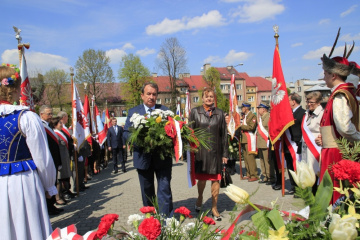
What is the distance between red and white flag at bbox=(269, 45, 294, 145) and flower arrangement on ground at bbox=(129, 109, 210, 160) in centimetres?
315

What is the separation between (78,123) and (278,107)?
5.59 meters

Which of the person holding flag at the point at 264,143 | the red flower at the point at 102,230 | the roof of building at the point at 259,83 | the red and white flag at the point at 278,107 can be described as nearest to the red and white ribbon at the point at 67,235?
the red flower at the point at 102,230

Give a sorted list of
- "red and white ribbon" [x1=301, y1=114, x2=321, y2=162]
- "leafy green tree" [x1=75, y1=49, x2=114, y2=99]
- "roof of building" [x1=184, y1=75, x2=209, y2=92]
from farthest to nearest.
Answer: "roof of building" [x1=184, y1=75, x2=209, y2=92] → "leafy green tree" [x1=75, y1=49, x2=114, y2=99] → "red and white ribbon" [x1=301, y1=114, x2=321, y2=162]

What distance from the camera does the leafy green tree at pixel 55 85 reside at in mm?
48569

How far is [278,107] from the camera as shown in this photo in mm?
6406

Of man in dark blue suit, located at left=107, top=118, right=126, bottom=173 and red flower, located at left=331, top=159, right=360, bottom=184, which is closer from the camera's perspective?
red flower, located at left=331, top=159, right=360, bottom=184

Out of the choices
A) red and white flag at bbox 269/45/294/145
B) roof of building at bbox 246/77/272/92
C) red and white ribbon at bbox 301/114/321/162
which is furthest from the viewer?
roof of building at bbox 246/77/272/92

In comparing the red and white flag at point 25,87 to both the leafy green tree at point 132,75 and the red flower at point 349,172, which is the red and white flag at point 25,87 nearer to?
the red flower at point 349,172

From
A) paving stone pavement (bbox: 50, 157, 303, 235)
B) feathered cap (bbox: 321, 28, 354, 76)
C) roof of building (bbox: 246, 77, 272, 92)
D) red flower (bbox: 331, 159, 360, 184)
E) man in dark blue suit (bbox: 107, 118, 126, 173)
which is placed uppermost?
roof of building (bbox: 246, 77, 272, 92)

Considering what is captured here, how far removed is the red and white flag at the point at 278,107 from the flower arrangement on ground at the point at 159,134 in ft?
10.3

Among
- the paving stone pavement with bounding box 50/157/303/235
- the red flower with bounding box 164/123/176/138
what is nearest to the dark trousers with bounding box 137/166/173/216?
the red flower with bounding box 164/123/176/138

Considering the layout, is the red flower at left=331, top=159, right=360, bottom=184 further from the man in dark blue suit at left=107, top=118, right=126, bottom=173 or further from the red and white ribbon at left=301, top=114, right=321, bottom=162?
the man in dark blue suit at left=107, top=118, right=126, bottom=173

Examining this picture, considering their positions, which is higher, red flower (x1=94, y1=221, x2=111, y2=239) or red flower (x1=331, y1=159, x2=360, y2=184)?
red flower (x1=331, y1=159, x2=360, y2=184)

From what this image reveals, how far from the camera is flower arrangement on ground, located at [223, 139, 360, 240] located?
2.78 feet
